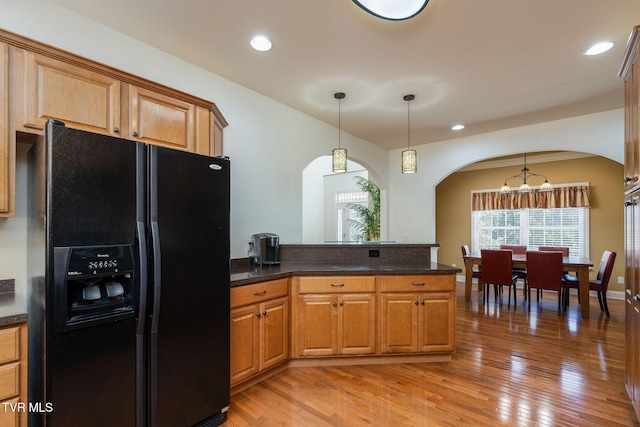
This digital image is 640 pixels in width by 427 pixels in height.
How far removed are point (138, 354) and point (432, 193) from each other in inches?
192

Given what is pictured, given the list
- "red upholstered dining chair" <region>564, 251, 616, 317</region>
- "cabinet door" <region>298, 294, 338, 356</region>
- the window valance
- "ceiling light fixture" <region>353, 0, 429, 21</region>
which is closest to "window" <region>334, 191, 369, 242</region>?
the window valance

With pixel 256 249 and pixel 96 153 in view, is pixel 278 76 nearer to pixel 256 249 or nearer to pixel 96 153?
pixel 256 249

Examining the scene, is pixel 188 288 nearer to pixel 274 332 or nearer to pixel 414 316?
pixel 274 332

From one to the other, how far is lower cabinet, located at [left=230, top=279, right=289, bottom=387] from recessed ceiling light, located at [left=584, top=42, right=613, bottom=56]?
127 inches

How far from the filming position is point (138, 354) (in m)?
1.62

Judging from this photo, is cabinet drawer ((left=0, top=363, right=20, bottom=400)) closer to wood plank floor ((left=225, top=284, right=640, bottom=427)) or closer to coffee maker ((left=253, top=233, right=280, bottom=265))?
wood plank floor ((left=225, top=284, right=640, bottom=427))

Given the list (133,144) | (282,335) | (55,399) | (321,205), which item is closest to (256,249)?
(282,335)

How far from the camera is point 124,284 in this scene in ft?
5.31

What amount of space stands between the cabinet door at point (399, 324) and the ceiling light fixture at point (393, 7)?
215cm

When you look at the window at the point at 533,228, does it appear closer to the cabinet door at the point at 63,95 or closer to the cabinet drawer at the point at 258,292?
the cabinet drawer at the point at 258,292

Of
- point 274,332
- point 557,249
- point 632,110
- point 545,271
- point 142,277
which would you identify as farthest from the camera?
point 557,249

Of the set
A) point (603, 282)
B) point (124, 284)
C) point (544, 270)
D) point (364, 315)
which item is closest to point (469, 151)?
point (544, 270)

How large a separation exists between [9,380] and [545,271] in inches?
222

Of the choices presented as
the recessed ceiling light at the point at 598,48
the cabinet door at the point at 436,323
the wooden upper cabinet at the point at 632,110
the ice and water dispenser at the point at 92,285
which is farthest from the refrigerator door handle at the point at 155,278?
the recessed ceiling light at the point at 598,48
